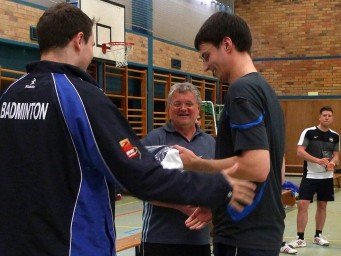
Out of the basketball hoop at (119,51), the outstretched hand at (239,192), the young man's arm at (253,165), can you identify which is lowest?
the outstretched hand at (239,192)

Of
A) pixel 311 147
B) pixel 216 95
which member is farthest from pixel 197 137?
pixel 216 95

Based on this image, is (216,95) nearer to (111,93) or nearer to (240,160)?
(111,93)

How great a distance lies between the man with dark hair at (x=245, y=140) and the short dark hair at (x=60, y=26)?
664 millimetres

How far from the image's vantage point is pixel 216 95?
50.9 ft

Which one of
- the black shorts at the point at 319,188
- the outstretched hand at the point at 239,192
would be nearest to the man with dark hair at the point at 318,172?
the black shorts at the point at 319,188

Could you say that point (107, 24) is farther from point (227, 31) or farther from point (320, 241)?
point (227, 31)

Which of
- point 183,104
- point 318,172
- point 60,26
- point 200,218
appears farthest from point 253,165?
point 318,172

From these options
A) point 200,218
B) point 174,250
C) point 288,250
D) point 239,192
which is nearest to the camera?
point 239,192

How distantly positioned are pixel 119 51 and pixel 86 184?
8.87m

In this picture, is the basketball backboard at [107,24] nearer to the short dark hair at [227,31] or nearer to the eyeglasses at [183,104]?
the eyeglasses at [183,104]

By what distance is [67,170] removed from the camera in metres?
1.61

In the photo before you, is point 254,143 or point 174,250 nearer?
point 254,143

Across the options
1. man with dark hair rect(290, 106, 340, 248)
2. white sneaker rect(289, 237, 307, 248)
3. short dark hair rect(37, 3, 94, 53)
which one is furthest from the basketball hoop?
short dark hair rect(37, 3, 94, 53)

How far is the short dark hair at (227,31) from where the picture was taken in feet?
7.00
